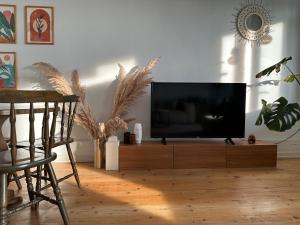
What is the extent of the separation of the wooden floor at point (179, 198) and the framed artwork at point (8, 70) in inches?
49.5

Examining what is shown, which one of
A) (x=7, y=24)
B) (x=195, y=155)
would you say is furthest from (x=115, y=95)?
(x=7, y=24)

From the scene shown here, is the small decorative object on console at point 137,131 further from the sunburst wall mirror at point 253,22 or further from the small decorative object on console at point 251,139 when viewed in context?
the sunburst wall mirror at point 253,22

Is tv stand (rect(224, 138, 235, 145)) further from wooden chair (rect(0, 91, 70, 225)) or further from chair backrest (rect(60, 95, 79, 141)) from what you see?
wooden chair (rect(0, 91, 70, 225))

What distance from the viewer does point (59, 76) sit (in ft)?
11.9

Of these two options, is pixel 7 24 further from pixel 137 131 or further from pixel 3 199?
pixel 3 199

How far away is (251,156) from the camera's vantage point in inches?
145

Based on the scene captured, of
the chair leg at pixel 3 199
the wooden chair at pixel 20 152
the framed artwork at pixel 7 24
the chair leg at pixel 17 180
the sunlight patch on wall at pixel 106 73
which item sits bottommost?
the chair leg at pixel 17 180

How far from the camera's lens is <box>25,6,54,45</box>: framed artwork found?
147 inches

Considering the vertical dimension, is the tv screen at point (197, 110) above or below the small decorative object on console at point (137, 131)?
above

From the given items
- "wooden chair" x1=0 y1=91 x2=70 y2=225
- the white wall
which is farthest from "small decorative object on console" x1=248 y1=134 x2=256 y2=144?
"wooden chair" x1=0 y1=91 x2=70 y2=225

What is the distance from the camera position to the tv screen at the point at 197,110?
3.67 meters

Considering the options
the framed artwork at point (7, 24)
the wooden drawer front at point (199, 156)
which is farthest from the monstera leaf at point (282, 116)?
the framed artwork at point (7, 24)

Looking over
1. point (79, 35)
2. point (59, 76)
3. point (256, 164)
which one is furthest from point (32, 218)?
point (256, 164)

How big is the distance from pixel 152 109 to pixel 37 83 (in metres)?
1.51
